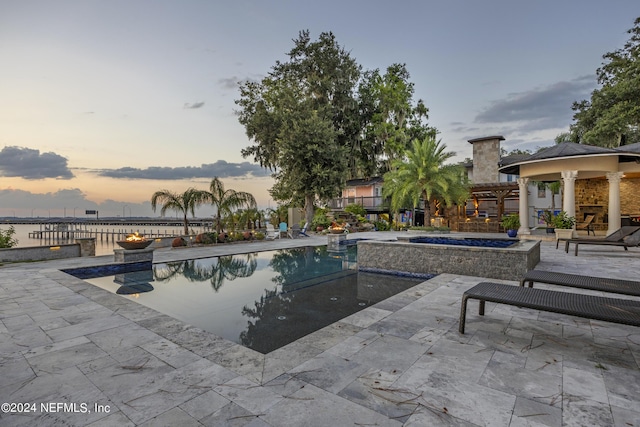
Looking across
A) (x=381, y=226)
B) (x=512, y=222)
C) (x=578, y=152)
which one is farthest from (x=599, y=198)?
(x=381, y=226)

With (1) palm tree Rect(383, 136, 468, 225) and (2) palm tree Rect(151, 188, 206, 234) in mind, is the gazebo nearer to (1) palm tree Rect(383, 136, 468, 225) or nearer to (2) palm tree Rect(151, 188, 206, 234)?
(1) palm tree Rect(383, 136, 468, 225)

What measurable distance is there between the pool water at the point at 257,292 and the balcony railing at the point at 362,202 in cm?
1584

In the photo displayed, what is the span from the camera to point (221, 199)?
1578 centimetres

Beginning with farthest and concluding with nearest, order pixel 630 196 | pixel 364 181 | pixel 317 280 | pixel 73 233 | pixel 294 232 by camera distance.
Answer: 1. pixel 73 233
2. pixel 364 181
3. pixel 294 232
4. pixel 630 196
5. pixel 317 280

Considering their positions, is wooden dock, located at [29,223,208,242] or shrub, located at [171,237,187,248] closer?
→ shrub, located at [171,237,187,248]

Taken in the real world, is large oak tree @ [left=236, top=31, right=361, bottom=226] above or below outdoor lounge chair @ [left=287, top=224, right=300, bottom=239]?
above

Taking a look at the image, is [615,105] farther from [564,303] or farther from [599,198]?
[564,303]

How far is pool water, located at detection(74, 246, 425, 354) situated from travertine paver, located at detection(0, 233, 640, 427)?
85 centimetres

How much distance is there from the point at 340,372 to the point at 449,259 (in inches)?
203

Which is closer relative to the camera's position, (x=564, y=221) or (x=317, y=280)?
(x=317, y=280)

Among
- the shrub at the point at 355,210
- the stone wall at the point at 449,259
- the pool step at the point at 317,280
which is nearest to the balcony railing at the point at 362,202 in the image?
the shrub at the point at 355,210

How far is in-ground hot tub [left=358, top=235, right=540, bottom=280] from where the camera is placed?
19.9ft

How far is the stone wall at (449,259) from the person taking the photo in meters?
6.07

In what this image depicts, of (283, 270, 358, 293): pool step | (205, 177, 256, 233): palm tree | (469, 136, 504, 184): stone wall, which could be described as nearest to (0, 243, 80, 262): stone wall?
(205, 177, 256, 233): palm tree
